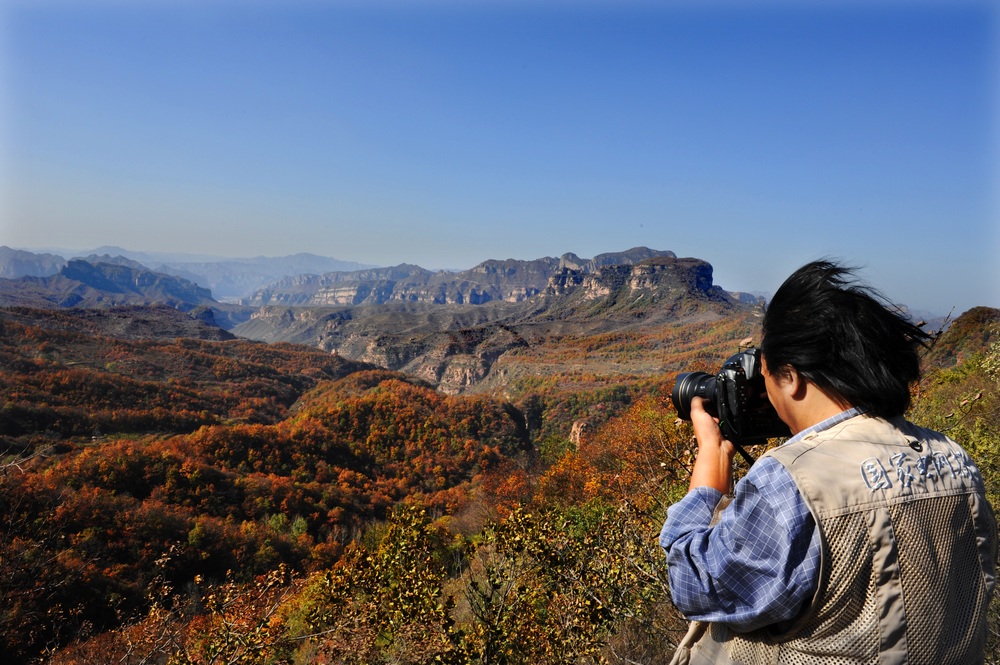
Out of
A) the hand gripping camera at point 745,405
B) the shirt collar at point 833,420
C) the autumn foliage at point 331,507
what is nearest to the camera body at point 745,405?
the hand gripping camera at point 745,405

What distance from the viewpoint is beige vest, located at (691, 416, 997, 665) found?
114 centimetres

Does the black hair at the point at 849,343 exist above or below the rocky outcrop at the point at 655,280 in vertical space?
below

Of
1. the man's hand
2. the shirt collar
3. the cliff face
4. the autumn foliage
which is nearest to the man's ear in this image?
the shirt collar

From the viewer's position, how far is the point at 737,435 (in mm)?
1574

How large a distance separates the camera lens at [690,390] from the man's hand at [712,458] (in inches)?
4.3

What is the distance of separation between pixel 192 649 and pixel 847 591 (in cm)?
900

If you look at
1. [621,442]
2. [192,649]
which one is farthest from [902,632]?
[621,442]

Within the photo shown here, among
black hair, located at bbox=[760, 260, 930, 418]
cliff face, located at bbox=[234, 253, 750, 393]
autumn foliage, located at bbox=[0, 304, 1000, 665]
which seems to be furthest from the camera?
cliff face, located at bbox=[234, 253, 750, 393]

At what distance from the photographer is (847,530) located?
1.12 metres

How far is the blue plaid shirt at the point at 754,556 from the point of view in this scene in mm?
1149

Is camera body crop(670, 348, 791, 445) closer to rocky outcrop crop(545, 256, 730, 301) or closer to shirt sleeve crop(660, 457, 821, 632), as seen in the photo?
shirt sleeve crop(660, 457, 821, 632)

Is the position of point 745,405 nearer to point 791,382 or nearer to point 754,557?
point 791,382

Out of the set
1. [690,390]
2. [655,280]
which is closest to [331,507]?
[690,390]

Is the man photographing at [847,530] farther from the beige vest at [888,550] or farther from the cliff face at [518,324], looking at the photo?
the cliff face at [518,324]
